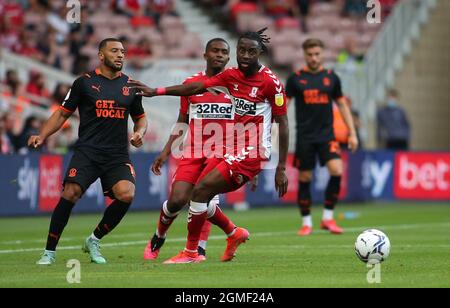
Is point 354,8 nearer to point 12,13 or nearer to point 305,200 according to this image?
point 12,13

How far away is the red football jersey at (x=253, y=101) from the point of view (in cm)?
1215

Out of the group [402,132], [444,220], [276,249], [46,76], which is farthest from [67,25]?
[276,249]

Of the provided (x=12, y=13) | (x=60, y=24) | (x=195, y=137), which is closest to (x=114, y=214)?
(x=195, y=137)

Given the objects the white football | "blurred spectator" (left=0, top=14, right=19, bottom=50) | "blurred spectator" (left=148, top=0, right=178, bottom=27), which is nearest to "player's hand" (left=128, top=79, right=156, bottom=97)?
the white football

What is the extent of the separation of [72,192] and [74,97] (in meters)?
0.99

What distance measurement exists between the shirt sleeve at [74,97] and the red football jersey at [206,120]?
1.14 meters

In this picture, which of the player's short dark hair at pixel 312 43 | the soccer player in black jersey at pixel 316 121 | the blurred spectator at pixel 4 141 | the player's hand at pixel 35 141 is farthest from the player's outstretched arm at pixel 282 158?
the blurred spectator at pixel 4 141

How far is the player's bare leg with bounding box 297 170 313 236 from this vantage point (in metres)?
17.0

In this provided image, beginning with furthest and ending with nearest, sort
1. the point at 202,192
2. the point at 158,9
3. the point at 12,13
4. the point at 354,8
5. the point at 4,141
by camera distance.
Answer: the point at 354,8, the point at 158,9, the point at 12,13, the point at 4,141, the point at 202,192

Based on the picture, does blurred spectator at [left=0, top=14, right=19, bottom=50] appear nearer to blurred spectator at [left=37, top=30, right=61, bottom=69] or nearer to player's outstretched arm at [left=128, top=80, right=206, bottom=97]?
blurred spectator at [left=37, top=30, right=61, bottom=69]

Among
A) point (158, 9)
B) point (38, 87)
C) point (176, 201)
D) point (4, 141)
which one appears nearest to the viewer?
point (176, 201)

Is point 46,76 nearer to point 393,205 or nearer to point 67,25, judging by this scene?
point 67,25

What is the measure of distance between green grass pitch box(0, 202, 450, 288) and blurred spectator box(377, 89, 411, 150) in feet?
22.5

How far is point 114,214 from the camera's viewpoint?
12.4m
